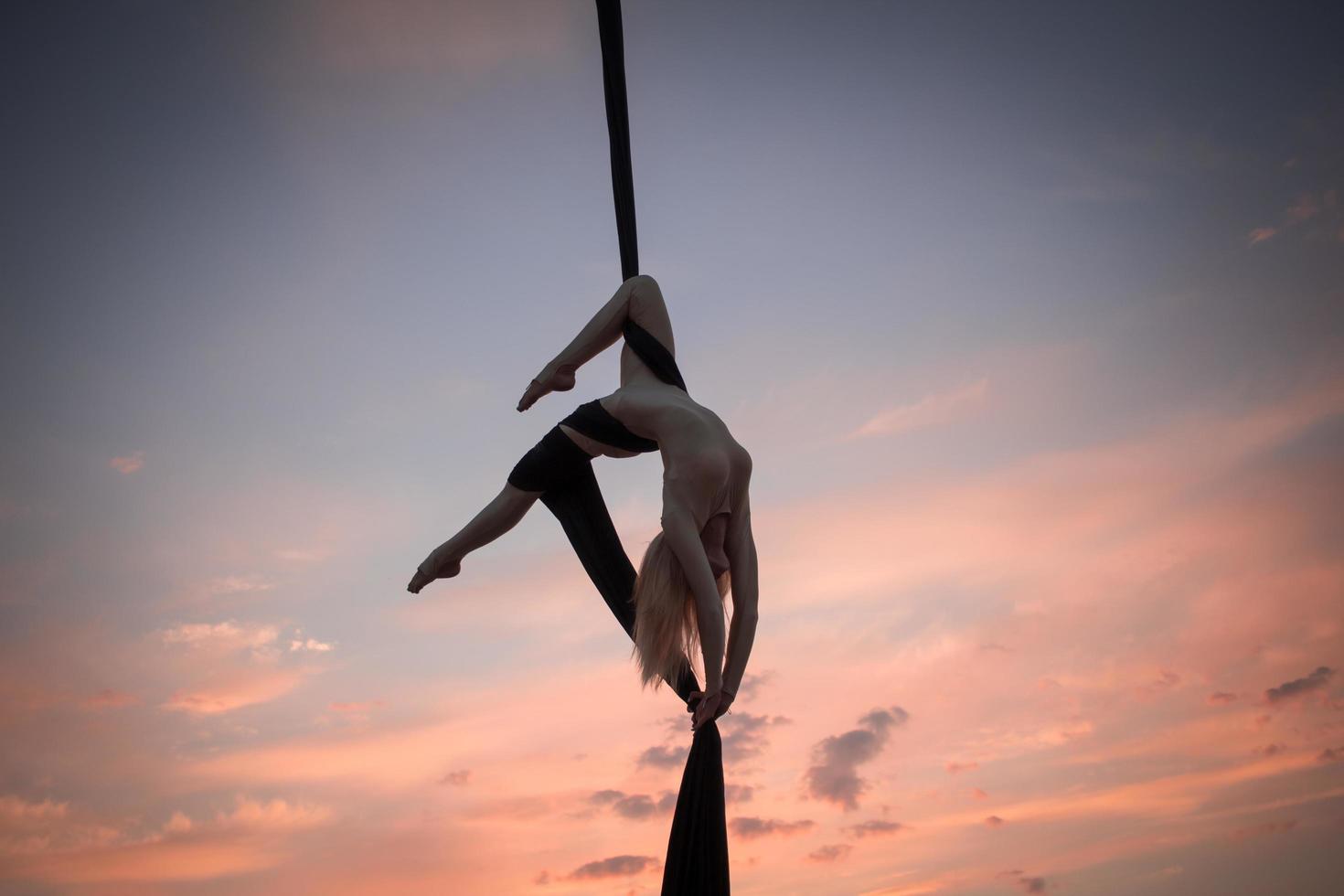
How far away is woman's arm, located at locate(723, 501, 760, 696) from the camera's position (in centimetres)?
721

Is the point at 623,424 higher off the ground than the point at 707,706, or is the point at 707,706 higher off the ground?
the point at 623,424

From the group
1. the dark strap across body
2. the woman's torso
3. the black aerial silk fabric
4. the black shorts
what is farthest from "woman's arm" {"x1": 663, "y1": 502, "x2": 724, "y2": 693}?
the black shorts

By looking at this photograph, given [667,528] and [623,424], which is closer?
[667,528]

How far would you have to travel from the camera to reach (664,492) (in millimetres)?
7230

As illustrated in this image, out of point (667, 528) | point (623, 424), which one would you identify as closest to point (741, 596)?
point (667, 528)

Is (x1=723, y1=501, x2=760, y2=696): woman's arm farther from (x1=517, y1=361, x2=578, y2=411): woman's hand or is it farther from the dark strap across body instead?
(x1=517, y1=361, x2=578, y2=411): woman's hand

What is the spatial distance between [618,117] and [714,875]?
15.4 ft

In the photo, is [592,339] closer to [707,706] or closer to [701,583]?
[701,583]

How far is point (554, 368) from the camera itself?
769 centimetres

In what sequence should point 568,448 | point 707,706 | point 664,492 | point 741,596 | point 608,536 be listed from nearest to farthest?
point 707,706 → point 664,492 → point 741,596 → point 568,448 → point 608,536

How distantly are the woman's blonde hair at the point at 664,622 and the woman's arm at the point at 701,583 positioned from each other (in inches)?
4.8

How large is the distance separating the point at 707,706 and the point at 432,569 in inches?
72.7

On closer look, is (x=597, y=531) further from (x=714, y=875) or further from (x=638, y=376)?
(x=714, y=875)

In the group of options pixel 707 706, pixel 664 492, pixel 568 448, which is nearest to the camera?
pixel 707 706
